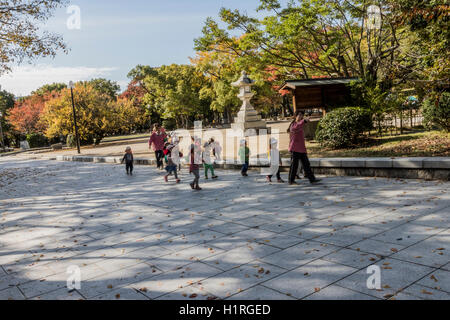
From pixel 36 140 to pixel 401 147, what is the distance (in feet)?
150

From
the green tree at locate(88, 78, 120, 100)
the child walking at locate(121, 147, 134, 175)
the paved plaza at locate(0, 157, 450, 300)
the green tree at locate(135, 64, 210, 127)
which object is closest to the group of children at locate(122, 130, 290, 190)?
the child walking at locate(121, 147, 134, 175)

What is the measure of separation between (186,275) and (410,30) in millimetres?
12529

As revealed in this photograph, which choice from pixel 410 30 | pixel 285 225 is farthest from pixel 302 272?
pixel 410 30

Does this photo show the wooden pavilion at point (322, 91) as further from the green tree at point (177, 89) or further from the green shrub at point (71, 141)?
the green tree at point (177, 89)

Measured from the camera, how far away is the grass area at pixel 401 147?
1040 centimetres

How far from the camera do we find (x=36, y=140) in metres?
46.3

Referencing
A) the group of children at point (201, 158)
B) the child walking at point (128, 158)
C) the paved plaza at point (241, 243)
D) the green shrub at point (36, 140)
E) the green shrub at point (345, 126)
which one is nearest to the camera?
the paved plaza at point (241, 243)

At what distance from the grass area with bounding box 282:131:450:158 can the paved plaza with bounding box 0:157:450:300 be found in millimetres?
2151

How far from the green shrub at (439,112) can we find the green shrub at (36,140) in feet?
150

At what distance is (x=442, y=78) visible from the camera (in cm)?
1030

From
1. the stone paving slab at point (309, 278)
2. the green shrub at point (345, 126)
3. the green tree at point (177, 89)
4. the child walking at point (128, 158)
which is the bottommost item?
the stone paving slab at point (309, 278)

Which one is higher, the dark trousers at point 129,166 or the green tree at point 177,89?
the green tree at point 177,89

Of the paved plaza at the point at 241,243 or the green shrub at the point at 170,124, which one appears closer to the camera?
the paved plaza at the point at 241,243

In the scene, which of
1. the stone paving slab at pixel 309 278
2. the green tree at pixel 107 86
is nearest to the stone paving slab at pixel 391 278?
the stone paving slab at pixel 309 278
